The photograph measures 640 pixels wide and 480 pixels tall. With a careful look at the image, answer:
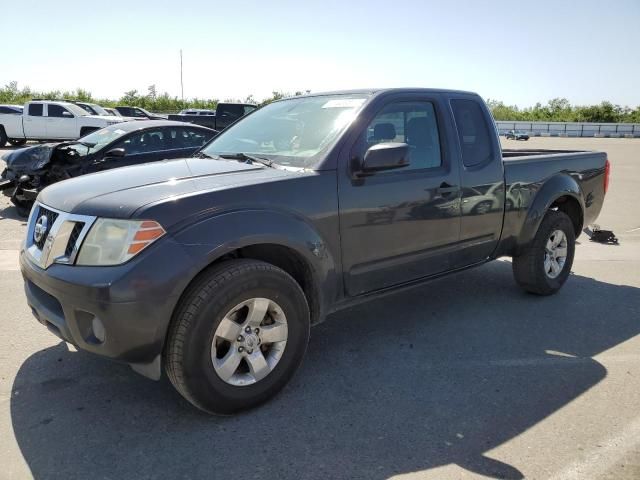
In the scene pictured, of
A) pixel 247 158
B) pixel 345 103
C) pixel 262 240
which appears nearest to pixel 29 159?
pixel 247 158

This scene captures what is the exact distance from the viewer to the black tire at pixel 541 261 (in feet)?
16.2

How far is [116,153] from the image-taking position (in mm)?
7977

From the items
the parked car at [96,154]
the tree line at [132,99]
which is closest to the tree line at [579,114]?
the tree line at [132,99]

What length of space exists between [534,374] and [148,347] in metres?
2.48

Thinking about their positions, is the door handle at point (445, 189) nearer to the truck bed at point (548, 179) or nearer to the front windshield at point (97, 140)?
the truck bed at point (548, 179)

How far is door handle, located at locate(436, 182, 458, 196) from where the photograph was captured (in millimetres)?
3965

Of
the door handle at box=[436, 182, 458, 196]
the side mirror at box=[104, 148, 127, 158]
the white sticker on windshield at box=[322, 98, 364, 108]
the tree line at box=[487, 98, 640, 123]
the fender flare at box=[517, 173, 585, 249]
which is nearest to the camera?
the white sticker on windshield at box=[322, 98, 364, 108]

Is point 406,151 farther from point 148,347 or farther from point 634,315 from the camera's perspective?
point 634,315

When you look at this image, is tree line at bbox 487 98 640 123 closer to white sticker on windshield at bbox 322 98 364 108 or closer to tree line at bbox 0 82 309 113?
tree line at bbox 0 82 309 113

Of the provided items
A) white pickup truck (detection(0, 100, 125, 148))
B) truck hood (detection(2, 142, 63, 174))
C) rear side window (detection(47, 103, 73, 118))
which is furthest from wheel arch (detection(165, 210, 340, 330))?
rear side window (detection(47, 103, 73, 118))

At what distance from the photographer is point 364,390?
10.9ft

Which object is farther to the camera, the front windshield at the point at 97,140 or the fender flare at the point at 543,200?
the front windshield at the point at 97,140

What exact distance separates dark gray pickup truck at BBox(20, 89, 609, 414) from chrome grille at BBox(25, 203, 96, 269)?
0.04ft

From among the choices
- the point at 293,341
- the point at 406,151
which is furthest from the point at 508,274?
the point at 293,341
